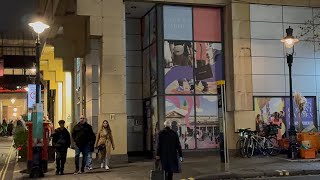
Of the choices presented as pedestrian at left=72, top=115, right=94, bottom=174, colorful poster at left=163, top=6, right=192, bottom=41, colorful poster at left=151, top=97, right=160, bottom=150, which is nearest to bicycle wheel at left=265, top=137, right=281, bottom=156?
colorful poster at left=151, top=97, right=160, bottom=150

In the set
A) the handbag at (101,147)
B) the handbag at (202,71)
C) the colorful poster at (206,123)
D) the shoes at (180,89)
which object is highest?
the handbag at (202,71)

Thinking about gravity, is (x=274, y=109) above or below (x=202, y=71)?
below

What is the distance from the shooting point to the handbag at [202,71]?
2008 centimetres

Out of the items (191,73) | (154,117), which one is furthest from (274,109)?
(154,117)

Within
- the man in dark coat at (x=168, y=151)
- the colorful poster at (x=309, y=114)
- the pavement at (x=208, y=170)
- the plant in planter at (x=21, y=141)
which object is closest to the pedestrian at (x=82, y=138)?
the pavement at (x=208, y=170)

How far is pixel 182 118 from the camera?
64.8ft

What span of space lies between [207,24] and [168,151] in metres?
10.1

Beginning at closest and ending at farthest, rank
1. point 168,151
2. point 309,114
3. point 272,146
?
point 168,151 → point 272,146 → point 309,114

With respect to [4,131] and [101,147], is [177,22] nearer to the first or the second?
[101,147]

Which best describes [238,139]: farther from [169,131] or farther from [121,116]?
[169,131]

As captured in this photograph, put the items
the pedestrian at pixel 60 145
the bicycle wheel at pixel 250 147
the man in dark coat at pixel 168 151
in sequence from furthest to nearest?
the bicycle wheel at pixel 250 147 < the pedestrian at pixel 60 145 < the man in dark coat at pixel 168 151

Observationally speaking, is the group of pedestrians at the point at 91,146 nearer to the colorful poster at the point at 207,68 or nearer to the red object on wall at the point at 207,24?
the colorful poster at the point at 207,68

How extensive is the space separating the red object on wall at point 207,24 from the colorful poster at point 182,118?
284 centimetres

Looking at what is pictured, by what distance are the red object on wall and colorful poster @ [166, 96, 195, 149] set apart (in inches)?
112
